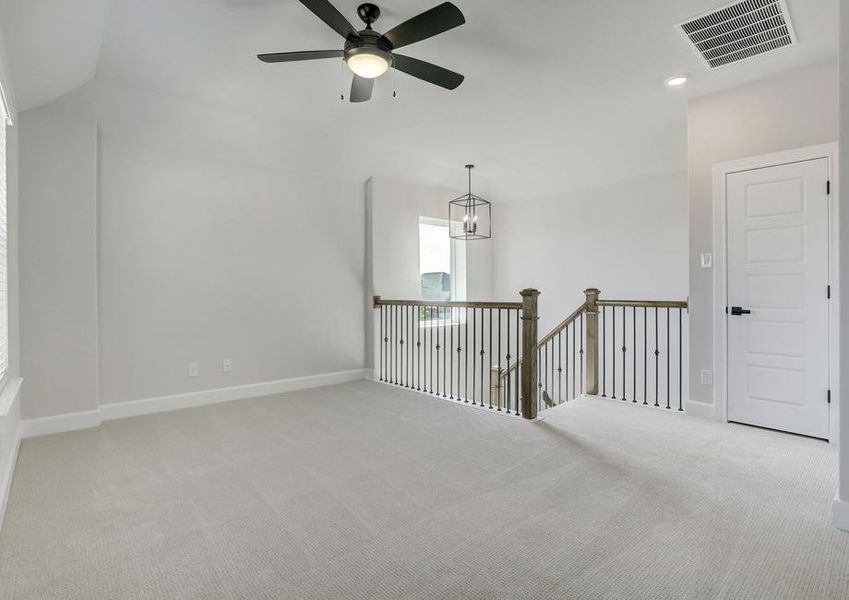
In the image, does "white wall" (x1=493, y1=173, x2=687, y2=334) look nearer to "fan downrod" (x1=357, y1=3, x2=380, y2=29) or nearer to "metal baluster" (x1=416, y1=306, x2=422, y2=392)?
"metal baluster" (x1=416, y1=306, x2=422, y2=392)

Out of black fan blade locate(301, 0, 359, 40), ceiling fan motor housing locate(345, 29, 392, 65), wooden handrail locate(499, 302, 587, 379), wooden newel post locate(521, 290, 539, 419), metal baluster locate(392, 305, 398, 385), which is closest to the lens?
black fan blade locate(301, 0, 359, 40)

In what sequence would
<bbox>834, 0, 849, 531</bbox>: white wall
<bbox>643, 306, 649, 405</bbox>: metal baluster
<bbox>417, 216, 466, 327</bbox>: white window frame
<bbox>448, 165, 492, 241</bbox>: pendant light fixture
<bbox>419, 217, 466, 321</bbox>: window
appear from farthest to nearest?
<bbox>417, 216, 466, 327</bbox>: white window frame → <bbox>419, 217, 466, 321</bbox>: window → <bbox>448, 165, 492, 241</bbox>: pendant light fixture → <bbox>643, 306, 649, 405</bbox>: metal baluster → <bbox>834, 0, 849, 531</bbox>: white wall

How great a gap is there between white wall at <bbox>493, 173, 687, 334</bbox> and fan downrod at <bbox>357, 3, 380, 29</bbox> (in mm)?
4047

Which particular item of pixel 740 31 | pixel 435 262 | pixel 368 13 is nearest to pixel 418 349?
pixel 435 262

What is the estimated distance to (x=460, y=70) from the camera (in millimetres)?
3281

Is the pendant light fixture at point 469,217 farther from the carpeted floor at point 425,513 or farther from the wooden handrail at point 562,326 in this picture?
the carpeted floor at point 425,513

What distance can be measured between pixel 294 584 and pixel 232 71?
3.25m

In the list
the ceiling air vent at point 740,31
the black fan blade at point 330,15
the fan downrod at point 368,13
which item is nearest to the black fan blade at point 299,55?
the black fan blade at point 330,15

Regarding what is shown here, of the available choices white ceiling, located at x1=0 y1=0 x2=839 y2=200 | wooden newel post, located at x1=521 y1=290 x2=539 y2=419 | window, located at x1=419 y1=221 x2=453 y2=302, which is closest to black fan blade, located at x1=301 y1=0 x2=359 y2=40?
white ceiling, located at x1=0 y1=0 x2=839 y2=200

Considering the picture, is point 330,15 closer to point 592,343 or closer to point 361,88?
point 361,88

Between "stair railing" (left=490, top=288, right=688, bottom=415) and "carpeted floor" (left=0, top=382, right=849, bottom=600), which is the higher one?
"stair railing" (left=490, top=288, right=688, bottom=415)

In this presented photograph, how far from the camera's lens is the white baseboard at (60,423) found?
3.30 m

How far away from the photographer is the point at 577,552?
6.01 feet

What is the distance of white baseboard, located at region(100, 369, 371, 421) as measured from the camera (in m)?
3.80
